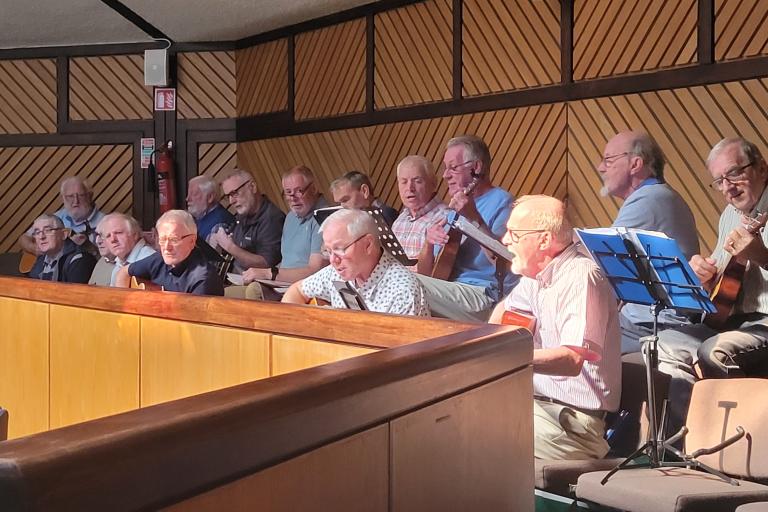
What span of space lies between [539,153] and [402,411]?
562 cm

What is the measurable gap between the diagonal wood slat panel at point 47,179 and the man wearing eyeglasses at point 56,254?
222 cm

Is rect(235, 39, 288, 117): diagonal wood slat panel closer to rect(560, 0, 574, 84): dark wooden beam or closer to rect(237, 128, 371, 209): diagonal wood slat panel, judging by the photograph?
rect(237, 128, 371, 209): diagonal wood slat panel

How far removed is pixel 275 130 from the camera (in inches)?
364

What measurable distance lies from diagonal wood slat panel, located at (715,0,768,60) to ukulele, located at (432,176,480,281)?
6.37ft

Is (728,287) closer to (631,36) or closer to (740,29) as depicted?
(740,29)

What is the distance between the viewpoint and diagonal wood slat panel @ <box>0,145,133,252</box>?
1020cm

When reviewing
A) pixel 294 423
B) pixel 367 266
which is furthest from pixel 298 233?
pixel 294 423

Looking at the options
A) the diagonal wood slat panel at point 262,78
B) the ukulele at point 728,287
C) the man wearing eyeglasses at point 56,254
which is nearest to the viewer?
the ukulele at point 728,287

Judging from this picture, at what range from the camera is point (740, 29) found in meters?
5.43

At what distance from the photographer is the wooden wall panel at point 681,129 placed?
A: 17.8 ft

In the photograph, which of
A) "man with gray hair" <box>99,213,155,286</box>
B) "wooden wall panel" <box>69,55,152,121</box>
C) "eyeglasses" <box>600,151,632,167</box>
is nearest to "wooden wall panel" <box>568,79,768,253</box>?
"eyeglasses" <box>600,151,632,167</box>

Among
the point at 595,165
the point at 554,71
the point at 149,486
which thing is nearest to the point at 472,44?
the point at 554,71

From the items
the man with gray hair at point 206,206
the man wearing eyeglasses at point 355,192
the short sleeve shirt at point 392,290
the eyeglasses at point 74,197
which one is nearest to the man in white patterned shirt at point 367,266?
the short sleeve shirt at point 392,290

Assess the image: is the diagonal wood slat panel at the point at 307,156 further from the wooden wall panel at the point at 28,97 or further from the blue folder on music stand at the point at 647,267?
the blue folder on music stand at the point at 647,267
